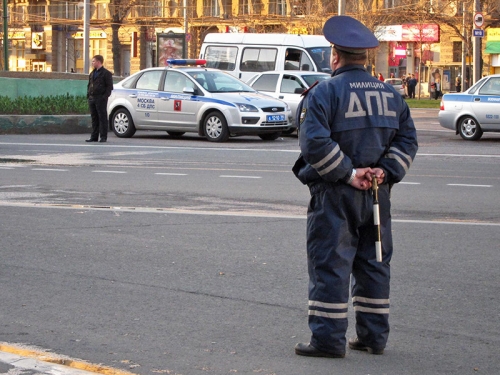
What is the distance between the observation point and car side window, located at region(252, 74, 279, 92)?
2486 centimetres

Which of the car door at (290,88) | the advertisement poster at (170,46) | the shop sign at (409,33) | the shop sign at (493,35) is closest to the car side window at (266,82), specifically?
the car door at (290,88)

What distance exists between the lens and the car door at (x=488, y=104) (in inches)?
870

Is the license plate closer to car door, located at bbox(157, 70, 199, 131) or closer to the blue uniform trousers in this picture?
car door, located at bbox(157, 70, 199, 131)

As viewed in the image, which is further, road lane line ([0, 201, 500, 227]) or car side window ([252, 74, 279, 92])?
car side window ([252, 74, 279, 92])

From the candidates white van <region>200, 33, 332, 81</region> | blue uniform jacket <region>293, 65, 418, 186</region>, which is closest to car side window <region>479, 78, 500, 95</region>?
white van <region>200, 33, 332, 81</region>

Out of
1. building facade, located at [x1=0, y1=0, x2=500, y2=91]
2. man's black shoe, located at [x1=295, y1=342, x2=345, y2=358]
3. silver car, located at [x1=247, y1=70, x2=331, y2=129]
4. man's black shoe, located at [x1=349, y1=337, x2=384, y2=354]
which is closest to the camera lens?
man's black shoe, located at [x1=295, y1=342, x2=345, y2=358]

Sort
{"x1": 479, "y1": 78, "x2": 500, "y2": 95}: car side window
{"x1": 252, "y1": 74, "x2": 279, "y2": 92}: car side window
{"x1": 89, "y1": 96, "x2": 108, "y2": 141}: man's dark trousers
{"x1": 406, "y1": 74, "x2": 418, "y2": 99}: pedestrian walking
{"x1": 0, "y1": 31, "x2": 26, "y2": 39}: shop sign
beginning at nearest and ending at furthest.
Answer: {"x1": 89, "y1": 96, "x2": 108, "y2": 141}: man's dark trousers, {"x1": 479, "y1": 78, "x2": 500, "y2": 95}: car side window, {"x1": 252, "y1": 74, "x2": 279, "y2": 92}: car side window, {"x1": 406, "y1": 74, "x2": 418, "y2": 99}: pedestrian walking, {"x1": 0, "y1": 31, "x2": 26, "y2": 39}: shop sign

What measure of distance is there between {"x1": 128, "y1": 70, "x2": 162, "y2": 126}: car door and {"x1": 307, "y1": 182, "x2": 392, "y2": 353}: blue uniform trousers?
17413 mm

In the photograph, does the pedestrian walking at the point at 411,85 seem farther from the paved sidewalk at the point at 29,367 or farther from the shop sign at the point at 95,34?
the paved sidewalk at the point at 29,367

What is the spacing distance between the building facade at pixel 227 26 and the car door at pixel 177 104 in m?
27.7

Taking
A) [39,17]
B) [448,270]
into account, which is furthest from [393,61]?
[448,270]

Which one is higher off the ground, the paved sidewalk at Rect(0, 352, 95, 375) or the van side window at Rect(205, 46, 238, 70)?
the van side window at Rect(205, 46, 238, 70)

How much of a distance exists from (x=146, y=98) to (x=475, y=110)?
726 cm

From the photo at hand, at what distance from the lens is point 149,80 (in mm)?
22672
